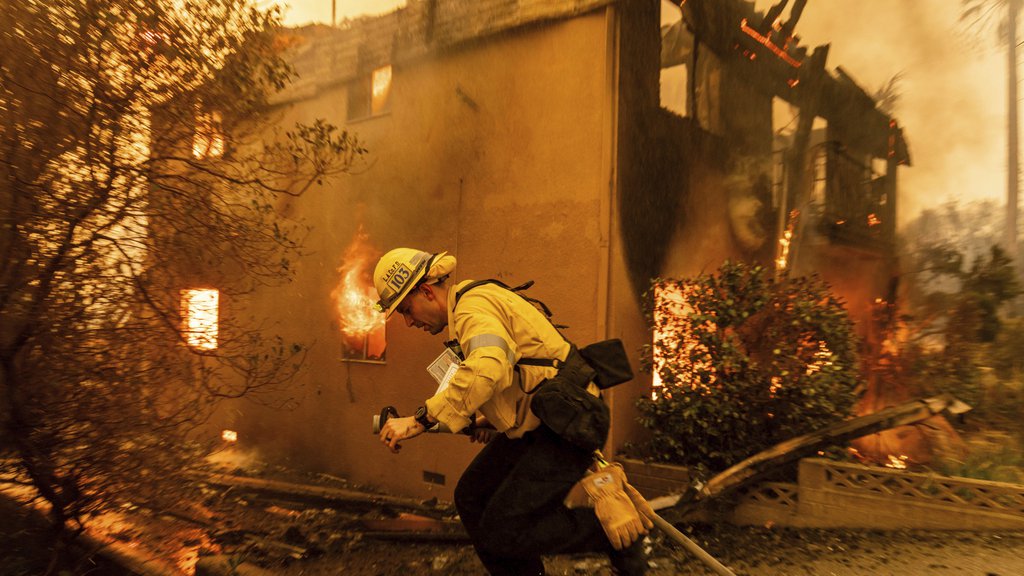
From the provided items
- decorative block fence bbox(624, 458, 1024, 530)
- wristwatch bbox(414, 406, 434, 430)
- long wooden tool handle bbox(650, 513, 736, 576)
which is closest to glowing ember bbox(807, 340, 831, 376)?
decorative block fence bbox(624, 458, 1024, 530)

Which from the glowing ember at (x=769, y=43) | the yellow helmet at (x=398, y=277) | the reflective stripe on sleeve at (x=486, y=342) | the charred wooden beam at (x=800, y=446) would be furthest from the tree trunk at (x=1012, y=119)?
the yellow helmet at (x=398, y=277)

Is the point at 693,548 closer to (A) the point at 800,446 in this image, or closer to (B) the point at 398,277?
(B) the point at 398,277

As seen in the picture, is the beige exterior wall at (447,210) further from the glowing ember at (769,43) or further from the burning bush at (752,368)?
the glowing ember at (769,43)

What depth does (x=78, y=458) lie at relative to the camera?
442 centimetres

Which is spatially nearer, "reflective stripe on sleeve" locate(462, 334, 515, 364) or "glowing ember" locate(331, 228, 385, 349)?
"reflective stripe on sleeve" locate(462, 334, 515, 364)

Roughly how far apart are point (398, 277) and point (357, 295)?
4887 mm

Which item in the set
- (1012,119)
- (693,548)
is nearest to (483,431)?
(693,548)

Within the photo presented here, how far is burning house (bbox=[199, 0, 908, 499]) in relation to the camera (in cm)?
630

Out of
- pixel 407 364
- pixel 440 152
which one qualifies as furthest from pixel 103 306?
pixel 440 152

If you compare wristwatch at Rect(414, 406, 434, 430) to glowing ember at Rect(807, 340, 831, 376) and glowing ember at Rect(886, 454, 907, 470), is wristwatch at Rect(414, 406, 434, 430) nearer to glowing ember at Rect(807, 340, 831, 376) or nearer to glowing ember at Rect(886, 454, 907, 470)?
glowing ember at Rect(807, 340, 831, 376)

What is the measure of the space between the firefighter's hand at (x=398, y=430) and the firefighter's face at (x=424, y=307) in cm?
61

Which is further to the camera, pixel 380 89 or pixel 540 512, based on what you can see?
pixel 380 89

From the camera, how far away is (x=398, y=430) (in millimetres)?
2986

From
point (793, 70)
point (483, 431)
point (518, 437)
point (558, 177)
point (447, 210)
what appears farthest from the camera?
point (793, 70)
